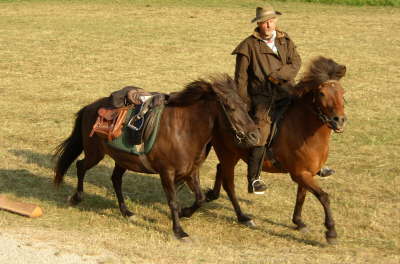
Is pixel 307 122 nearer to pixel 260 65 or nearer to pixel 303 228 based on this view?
pixel 260 65

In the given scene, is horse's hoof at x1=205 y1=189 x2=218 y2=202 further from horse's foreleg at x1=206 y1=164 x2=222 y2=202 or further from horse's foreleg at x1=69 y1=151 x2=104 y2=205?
horse's foreleg at x1=69 y1=151 x2=104 y2=205

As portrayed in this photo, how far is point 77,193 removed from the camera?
9.31m

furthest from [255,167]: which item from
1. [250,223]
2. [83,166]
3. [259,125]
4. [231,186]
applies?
[83,166]

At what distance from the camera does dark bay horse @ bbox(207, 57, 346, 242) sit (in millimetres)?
7609

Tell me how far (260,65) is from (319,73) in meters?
0.86

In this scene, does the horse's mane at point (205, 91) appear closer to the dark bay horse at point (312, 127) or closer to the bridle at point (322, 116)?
the dark bay horse at point (312, 127)

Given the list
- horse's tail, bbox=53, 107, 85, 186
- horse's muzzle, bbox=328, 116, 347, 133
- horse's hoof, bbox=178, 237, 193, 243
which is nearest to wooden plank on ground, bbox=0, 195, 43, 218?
horse's tail, bbox=53, 107, 85, 186

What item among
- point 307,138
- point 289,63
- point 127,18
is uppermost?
point 289,63

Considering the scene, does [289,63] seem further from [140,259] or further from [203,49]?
[203,49]

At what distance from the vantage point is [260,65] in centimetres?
838

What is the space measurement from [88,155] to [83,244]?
2.00 metres

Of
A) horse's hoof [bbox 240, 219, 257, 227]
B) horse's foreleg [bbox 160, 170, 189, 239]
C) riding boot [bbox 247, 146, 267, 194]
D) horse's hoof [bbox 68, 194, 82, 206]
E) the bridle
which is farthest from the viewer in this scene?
horse's hoof [bbox 68, 194, 82, 206]

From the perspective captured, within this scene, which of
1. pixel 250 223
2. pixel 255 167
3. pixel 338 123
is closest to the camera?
pixel 338 123

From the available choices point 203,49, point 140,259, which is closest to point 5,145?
point 140,259
